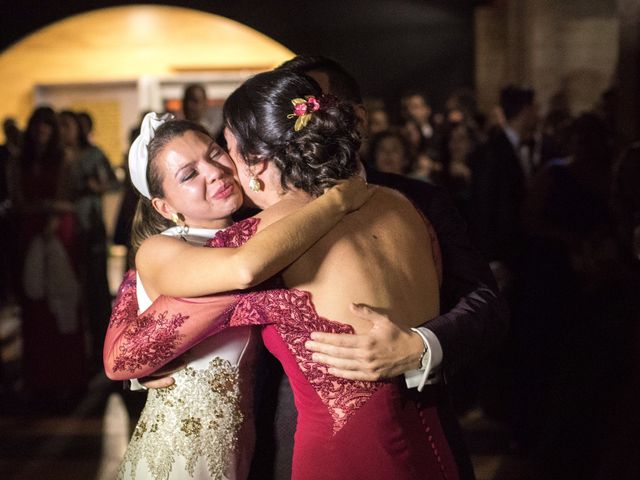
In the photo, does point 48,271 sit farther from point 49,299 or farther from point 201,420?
point 201,420

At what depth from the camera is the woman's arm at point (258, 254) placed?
5.38ft

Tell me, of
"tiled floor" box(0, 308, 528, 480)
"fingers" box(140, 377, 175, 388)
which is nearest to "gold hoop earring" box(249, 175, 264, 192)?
"fingers" box(140, 377, 175, 388)

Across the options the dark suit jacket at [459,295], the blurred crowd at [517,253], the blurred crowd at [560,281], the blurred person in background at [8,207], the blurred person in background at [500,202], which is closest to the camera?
the dark suit jacket at [459,295]

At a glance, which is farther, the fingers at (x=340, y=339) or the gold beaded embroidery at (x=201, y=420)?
the gold beaded embroidery at (x=201, y=420)

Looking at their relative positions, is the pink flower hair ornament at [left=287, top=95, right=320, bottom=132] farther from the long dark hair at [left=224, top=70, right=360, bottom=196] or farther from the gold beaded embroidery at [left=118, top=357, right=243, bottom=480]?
the gold beaded embroidery at [left=118, top=357, right=243, bottom=480]

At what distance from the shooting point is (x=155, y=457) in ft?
6.78

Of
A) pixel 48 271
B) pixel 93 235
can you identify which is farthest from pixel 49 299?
pixel 93 235

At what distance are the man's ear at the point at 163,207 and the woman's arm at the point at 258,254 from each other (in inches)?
10.1

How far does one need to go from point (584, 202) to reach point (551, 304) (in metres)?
0.55

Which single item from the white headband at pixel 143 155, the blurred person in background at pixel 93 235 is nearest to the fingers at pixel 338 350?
the white headband at pixel 143 155

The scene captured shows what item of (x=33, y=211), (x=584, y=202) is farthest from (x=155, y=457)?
(x=33, y=211)

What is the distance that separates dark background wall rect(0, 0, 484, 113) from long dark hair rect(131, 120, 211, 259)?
29.0 ft

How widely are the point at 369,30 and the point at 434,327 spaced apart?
9495 millimetres

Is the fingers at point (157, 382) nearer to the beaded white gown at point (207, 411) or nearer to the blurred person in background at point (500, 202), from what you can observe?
the beaded white gown at point (207, 411)
